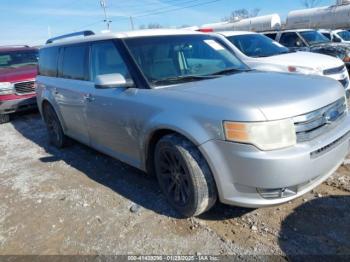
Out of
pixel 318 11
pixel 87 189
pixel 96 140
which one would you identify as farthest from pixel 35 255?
pixel 318 11

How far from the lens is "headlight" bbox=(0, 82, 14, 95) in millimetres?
7835

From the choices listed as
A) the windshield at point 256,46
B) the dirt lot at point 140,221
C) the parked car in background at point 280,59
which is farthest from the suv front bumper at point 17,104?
the windshield at point 256,46

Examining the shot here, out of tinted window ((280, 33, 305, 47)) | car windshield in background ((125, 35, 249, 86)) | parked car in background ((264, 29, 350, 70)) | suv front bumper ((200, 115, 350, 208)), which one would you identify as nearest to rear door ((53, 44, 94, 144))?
car windshield in background ((125, 35, 249, 86))

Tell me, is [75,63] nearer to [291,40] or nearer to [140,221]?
[140,221]

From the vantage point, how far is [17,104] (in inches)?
315

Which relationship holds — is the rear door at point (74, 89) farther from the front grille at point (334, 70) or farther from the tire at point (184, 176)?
the front grille at point (334, 70)

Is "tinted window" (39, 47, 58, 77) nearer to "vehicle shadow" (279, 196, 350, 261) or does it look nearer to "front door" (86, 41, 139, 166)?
"front door" (86, 41, 139, 166)

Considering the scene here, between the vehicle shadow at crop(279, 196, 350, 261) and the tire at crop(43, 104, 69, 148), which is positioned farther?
the tire at crop(43, 104, 69, 148)

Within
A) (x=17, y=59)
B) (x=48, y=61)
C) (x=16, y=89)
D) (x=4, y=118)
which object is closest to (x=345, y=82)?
(x=48, y=61)

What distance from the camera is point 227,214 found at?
321 cm

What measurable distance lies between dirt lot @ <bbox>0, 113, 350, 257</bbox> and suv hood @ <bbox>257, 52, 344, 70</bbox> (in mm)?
2992

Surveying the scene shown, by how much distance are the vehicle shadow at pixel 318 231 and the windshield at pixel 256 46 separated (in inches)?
202

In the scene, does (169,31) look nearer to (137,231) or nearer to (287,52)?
(137,231)

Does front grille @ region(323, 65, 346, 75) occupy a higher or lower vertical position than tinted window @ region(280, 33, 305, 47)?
lower
